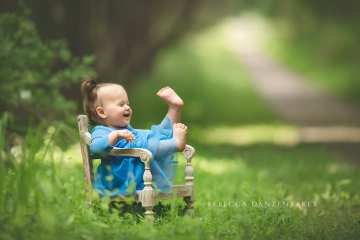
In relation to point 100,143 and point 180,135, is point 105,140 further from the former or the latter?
point 180,135

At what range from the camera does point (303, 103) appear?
105ft

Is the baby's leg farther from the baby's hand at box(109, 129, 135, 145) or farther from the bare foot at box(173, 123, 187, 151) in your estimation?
the baby's hand at box(109, 129, 135, 145)

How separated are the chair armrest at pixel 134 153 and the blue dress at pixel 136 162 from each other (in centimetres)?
5

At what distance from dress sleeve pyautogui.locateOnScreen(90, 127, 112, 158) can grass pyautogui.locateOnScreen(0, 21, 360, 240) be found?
0.29 meters

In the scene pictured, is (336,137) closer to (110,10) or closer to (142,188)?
(110,10)

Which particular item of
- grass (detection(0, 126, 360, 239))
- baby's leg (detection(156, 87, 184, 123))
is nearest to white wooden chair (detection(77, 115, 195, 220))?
grass (detection(0, 126, 360, 239))

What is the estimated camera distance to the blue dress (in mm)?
6652

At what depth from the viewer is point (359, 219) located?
7.27 metres

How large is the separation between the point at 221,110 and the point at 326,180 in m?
17.2

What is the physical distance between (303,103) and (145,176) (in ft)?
85.3

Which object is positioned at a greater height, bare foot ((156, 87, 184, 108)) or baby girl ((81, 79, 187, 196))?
bare foot ((156, 87, 184, 108))

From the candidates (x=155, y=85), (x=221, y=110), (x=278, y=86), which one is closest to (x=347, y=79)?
(x=278, y=86)

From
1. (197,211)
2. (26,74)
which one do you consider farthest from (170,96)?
(26,74)

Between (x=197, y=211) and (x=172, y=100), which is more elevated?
(x=172, y=100)
